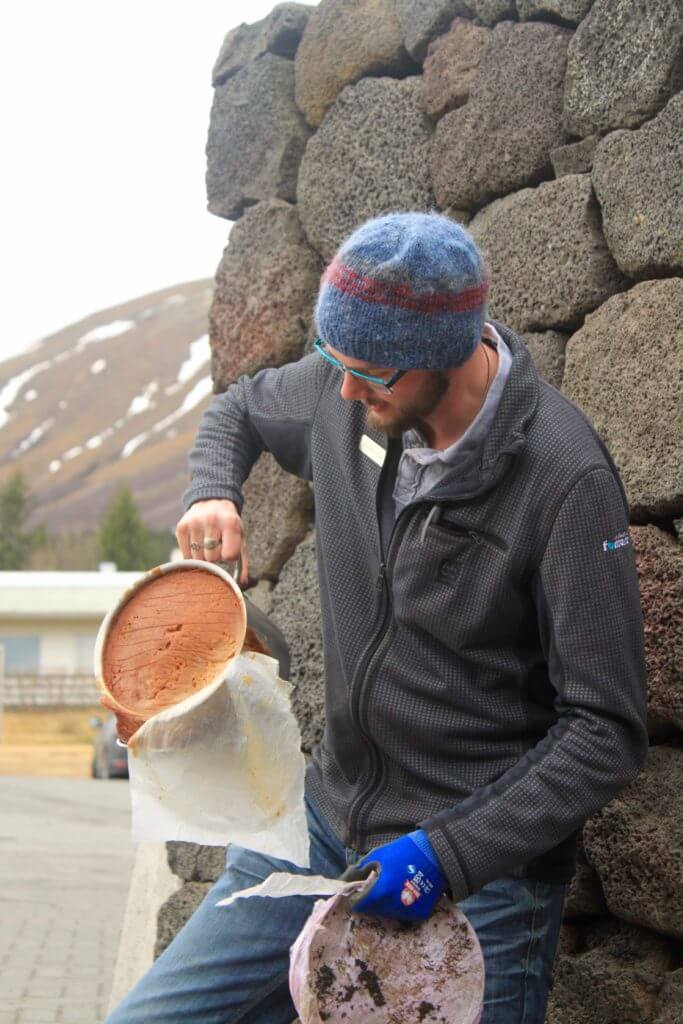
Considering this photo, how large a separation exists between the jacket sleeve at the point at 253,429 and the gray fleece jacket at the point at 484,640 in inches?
1.1

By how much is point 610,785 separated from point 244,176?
113 inches

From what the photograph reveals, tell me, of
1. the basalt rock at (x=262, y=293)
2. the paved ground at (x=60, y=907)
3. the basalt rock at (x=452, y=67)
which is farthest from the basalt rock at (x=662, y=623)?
the paved ground at (x=60, y=907)

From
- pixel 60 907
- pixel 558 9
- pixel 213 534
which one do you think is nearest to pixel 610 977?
pixel 213 534

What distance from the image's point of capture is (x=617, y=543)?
238 cm

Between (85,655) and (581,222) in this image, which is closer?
(581,222)

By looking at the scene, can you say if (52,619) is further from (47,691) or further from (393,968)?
(393,968)

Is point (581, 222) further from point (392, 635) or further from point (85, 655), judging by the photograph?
point (85, 655)

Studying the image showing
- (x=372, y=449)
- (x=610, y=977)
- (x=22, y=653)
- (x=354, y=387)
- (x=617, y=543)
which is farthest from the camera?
(x=22, y=653)

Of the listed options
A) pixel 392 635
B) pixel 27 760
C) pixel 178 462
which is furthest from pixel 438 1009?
pixel 178 462

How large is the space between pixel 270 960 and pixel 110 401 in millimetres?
175236

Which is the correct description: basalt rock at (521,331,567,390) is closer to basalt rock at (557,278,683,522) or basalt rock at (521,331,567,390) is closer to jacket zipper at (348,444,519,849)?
basalt rock at (557,278,683,522)

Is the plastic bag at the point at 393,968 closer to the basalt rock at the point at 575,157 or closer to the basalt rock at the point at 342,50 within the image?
the basalt rock at the point at 575,157

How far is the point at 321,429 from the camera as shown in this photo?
2920mm

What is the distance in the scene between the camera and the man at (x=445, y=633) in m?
2.35
